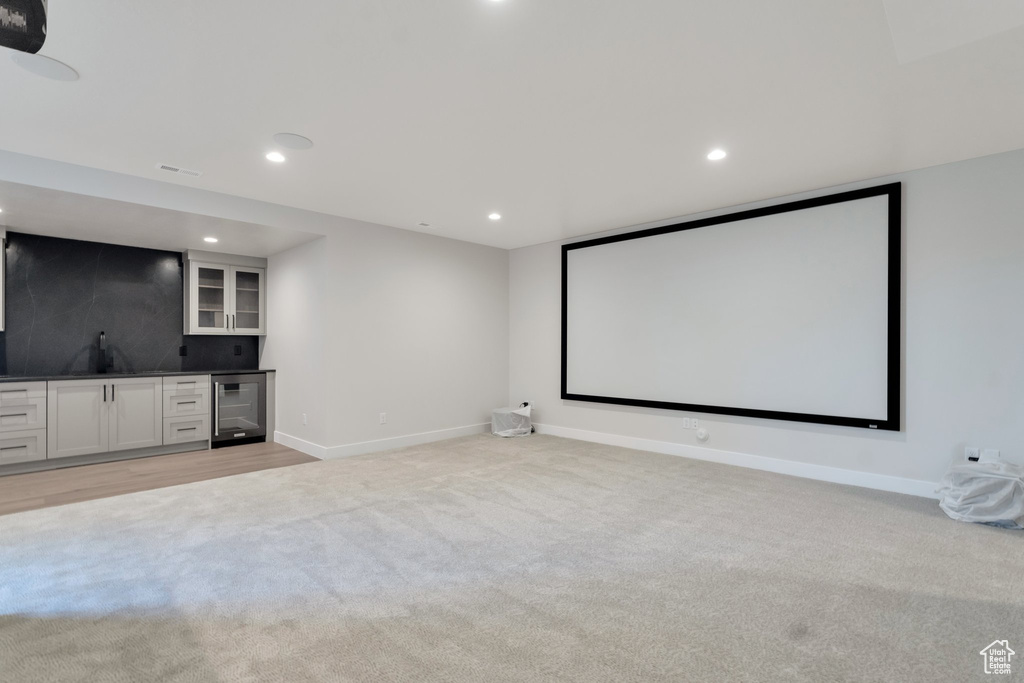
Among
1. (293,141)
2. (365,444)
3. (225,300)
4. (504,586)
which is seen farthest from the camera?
(225,300)

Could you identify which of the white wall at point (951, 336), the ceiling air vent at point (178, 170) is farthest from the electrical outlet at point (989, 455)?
the ceiling air vent at point (178, 170)

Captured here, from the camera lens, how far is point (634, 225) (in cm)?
562

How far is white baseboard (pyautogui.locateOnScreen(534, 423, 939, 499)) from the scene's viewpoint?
3.88 metres

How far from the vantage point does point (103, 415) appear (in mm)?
4988

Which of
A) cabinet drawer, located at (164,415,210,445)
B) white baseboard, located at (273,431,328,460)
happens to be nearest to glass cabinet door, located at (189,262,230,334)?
cabinet drawer, located at (164,415,210,445)

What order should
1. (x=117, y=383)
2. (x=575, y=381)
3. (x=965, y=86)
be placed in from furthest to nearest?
(x=575, y=381) → (x=117, y=383) → (x=965, y=86)

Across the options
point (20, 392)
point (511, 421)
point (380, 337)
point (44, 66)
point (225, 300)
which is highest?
point (44, 66)

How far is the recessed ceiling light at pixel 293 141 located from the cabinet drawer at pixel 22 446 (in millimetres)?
3910

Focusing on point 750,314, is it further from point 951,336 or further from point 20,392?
point 20,392

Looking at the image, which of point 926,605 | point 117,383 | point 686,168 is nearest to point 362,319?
point 117,383

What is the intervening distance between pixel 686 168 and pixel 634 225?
1.89 m

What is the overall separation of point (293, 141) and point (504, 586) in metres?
2.98

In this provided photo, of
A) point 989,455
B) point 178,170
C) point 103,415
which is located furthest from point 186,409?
point 989,455

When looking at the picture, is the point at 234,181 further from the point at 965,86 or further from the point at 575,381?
the point at 965,86
